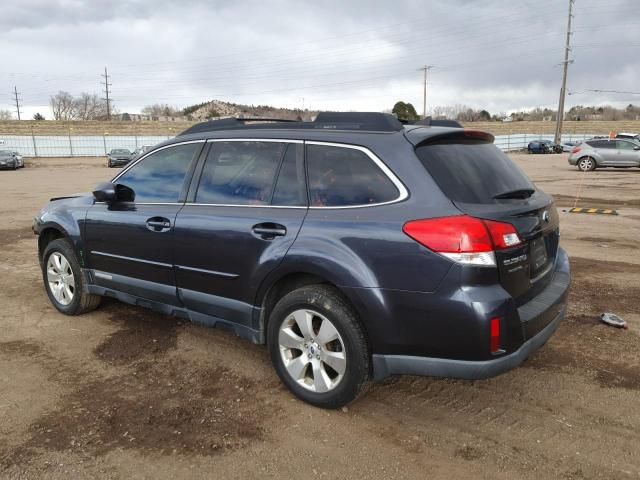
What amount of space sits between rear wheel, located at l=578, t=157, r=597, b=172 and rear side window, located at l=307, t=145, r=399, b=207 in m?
25.9

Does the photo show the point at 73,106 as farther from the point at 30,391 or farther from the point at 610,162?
the point at 30,391

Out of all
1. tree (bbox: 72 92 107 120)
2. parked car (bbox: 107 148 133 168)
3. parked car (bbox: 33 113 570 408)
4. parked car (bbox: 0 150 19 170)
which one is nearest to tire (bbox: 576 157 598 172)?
parked car (bbox: 33 113 570 408)

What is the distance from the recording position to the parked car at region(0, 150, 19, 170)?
33438 mm

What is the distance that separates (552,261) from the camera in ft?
11.3

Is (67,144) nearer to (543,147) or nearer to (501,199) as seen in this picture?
(543,147)

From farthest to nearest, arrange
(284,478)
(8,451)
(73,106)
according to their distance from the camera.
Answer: (73,106), (8,451), (284,478)

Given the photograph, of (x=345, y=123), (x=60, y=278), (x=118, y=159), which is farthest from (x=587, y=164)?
(x=118, y=159)

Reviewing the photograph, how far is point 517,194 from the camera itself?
3.17m

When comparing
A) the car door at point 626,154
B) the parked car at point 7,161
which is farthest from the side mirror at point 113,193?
the parked car at point 7,161

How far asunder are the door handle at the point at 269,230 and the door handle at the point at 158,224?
2.89 ft

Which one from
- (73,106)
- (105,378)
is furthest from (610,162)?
(73,106)

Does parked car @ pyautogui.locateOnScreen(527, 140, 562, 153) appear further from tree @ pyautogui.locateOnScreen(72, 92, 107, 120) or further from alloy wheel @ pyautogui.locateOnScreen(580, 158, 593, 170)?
tree @ pyautogui.locateOnScreen(72, 92, 107, 120)

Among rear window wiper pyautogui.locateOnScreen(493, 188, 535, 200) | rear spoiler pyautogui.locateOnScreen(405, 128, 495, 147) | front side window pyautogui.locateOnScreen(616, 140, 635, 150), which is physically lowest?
front side window pyautogui.locateOnScreen(616, 140, 635, 150)

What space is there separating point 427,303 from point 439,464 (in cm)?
83
